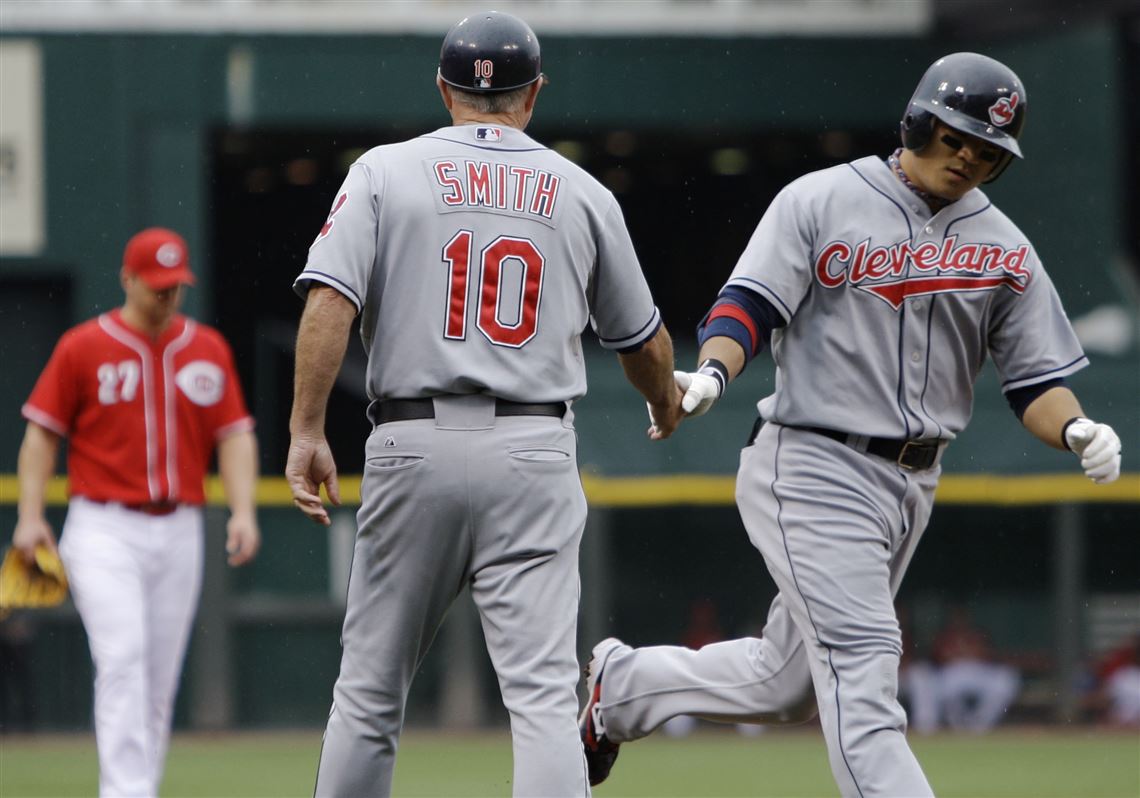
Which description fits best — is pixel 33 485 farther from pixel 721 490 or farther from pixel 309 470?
pixel 721 490

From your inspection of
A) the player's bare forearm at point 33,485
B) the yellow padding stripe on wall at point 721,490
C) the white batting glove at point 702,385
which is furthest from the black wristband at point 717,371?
the yellow padding stripe on wall at point 721,490

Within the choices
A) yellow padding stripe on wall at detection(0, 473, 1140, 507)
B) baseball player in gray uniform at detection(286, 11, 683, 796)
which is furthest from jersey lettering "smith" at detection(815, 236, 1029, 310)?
yellow padding stripe on wall at detection(0, 473, 1140, 507)

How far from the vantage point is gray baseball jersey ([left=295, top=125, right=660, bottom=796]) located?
4.00 m

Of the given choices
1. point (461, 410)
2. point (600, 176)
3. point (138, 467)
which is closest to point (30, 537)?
point (138, 467)

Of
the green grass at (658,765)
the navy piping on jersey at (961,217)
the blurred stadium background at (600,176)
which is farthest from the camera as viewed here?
the blurred stadium background at (600,176)

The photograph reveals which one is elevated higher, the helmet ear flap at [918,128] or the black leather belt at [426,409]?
the helmet ear flap at [918,128]

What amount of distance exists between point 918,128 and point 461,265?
1264 millimetres

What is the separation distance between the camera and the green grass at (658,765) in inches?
320

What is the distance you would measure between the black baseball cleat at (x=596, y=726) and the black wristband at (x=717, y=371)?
1.08 meters

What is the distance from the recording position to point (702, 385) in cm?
431

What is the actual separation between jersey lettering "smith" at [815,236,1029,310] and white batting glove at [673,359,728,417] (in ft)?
1.25

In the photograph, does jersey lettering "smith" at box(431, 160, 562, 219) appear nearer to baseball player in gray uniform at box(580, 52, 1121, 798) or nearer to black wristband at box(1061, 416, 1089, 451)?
baseball player in gray uniform at box(580, 52, 1121, 798)

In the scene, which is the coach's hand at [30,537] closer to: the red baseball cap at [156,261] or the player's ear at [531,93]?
the red baseball cap at [156,261]

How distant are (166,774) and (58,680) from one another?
330 centimetres
